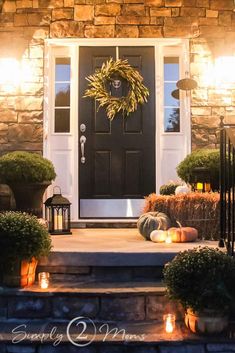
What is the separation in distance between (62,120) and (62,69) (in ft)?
2.09

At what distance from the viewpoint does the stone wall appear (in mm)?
5387

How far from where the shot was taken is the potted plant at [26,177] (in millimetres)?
4445

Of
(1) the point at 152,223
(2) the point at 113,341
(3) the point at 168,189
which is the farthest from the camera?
(3) the point at 168,189

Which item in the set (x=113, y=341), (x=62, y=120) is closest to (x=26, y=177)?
(x=62, y=120)

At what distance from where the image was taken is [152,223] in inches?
158

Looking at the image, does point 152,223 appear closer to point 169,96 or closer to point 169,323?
point 169,323

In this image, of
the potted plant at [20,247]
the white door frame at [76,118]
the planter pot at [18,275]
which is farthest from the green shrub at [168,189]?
the planter pot at [18,275]

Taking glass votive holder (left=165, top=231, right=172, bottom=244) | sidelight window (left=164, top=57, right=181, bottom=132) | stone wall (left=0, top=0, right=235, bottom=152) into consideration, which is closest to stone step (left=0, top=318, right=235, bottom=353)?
glass votive holder (left=165, top=231, right=172, bottom=244)

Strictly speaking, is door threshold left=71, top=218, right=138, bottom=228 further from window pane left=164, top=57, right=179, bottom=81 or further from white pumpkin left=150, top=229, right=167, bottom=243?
window pane left=164, top=57, right=179, bottom=81

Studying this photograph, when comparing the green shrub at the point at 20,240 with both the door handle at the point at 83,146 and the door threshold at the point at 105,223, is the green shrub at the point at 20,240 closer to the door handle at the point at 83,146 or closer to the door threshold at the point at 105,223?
the door threshold at the point at 105,223

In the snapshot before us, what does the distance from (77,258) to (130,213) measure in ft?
7.57

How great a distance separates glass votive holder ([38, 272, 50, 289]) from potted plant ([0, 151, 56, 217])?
1.63 metres

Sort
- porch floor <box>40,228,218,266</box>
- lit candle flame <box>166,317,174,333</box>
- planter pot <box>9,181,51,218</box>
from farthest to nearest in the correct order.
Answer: planter pot <box>9,181,51,218</box>, porch floor <box>40,228,218,266</box>, lit candle flame <box>166,317,174,333</box>

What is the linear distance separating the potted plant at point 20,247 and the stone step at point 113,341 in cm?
40
